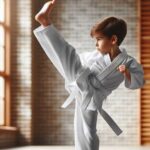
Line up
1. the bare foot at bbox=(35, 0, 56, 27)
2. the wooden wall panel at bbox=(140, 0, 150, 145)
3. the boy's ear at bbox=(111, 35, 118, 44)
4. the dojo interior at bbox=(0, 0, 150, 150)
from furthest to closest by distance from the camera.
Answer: the wooden wall panel at bbox=(140, 0, 150, 145) → the dojo interior at bbox=(0, 0, 150, 150) → the boy's ear at bbox=(111, 35, 118, 44) → the bare foot at bbox=(35, 0, 56, 27)

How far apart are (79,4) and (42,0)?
2.02ft

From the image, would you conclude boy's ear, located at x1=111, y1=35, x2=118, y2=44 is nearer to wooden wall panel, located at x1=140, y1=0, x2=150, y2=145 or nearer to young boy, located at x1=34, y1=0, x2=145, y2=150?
young boy, located at x1=34, y1=0, x2=145, y2=150

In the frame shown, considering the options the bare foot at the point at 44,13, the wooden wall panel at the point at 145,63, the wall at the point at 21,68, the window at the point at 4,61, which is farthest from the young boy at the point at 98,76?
the wooden wall panel at the point at 145,63

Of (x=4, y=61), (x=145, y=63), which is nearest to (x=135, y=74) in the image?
(x=4, y=61)

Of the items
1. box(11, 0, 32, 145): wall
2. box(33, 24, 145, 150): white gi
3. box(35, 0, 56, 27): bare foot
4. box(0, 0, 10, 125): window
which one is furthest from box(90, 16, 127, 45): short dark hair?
box(11, 0, 32, 145): wall

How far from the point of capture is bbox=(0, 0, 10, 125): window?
7895 millimetres

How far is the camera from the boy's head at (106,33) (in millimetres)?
2858

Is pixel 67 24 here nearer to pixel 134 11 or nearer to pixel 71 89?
pixel 134 11

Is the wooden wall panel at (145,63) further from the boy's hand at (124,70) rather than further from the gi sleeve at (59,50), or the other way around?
the gi sleeve at (59,50)

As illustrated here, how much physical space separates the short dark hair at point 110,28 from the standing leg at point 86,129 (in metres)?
0.43

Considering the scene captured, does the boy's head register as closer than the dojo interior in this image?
Yes

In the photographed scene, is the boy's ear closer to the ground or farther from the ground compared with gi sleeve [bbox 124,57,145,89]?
farther from the ground

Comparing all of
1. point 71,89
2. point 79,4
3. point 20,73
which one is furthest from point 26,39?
point 71,89

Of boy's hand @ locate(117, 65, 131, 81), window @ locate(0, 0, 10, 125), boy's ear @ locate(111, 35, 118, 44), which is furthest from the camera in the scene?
window @ locate(0, 0, 10, 125)
